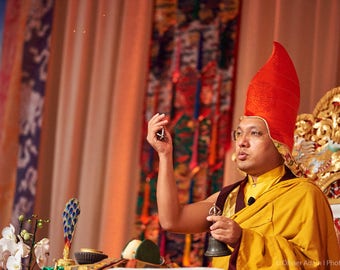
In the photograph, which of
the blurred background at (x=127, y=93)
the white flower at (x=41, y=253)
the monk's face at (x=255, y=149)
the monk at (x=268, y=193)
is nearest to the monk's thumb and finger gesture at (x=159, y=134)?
the monk at (x=268, y=193)

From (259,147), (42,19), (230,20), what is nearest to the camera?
(259,147)

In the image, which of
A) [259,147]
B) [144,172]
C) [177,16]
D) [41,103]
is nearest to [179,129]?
[144,172]

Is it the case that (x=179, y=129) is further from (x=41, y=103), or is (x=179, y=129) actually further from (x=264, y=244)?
(x=264, y=244)

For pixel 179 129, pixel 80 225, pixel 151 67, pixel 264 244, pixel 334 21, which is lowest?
pixel 80 225

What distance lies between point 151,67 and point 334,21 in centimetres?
90

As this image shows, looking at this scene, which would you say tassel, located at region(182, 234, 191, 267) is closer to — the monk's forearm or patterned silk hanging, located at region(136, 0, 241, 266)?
patterned silk hanging, located at region(136, 0, 241, 266)

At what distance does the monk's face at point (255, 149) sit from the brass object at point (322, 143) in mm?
280

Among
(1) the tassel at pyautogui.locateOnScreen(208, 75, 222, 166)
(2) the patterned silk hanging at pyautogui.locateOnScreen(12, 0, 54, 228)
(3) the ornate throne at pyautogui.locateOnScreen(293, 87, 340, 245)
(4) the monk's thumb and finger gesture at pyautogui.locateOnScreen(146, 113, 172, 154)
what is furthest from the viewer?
(2) the patterned silk hanging at pyautogui.locateOnScreen(12, 0, 54, 228)

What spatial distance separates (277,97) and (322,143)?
14.3 inches

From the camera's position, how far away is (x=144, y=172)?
10.9 ft

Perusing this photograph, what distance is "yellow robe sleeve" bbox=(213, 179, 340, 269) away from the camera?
1.91 metres

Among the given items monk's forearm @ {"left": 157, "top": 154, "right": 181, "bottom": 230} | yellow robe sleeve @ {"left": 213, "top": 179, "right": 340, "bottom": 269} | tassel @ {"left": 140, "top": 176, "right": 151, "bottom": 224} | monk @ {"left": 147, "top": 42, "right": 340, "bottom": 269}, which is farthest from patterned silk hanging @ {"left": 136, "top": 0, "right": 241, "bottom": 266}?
yellow robe sleeve @ {"left": 213, "top": 179, "right": 340, "bottom": 269}

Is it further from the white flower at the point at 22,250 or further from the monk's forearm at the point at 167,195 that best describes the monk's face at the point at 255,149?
the white flower at the point at 22,250

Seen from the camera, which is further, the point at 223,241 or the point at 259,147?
the point at 259,147
